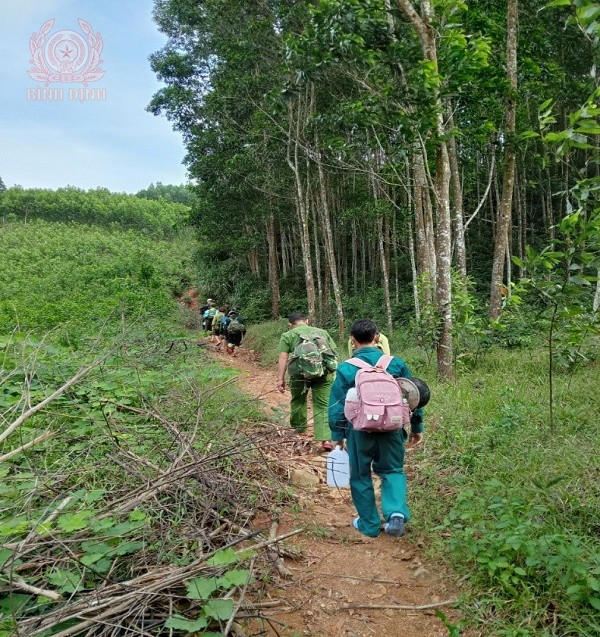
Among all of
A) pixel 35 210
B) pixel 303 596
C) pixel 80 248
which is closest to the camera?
pixel 303 596

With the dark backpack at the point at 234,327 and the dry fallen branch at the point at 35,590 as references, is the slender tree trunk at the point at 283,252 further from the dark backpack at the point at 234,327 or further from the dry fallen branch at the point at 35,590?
the dry fallen branch at the point at 35,590

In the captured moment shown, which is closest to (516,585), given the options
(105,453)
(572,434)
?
(572,434)

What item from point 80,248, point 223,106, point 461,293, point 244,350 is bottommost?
point 244,350

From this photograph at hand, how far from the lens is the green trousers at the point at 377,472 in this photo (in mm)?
3012

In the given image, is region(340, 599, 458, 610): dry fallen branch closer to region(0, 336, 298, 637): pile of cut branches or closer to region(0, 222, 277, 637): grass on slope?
region(0, 336, 298, 637): pile of cut branches

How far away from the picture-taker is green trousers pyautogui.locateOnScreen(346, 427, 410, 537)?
301 cm

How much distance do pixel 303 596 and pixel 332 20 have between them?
6.24 meters

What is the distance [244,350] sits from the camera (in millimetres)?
14172

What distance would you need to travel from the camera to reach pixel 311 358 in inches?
183

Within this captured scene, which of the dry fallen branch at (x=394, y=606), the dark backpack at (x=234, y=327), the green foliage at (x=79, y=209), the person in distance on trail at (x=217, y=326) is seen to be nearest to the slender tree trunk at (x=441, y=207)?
the dry fallen branch at (x=394, y=606)

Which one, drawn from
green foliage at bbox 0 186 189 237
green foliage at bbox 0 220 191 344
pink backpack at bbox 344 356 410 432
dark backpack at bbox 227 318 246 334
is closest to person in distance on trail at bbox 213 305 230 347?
dark backpack at bbox 227 318 246 334

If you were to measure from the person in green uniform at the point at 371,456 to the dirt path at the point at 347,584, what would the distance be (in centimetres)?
18

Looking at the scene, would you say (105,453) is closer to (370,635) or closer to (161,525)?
(161,525)

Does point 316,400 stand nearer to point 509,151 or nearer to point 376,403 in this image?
point 376,403
